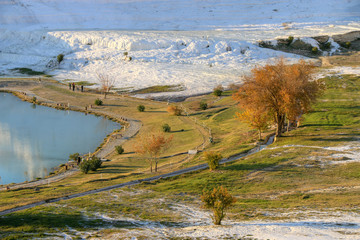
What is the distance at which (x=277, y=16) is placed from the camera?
352 ft

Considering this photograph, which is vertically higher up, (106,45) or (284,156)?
(106,45)

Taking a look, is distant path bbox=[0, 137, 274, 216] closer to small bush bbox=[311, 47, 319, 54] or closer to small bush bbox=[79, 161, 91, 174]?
small bush bbox=[79, 161, 91, 174]

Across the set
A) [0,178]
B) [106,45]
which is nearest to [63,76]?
[106,45]

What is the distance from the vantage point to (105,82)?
67625 mm

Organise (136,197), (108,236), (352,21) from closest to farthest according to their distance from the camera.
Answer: (108,236), (136,197), (352,21)

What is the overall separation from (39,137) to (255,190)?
28.5 metres

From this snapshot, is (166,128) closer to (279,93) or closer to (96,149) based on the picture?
(96,149)

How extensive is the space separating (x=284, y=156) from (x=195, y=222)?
13.2 meters

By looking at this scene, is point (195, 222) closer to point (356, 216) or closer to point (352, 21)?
point (356, 216)

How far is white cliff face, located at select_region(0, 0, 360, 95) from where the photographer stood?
2881 inches

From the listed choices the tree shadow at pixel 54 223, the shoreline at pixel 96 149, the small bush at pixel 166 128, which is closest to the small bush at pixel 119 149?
the shoreline at pixel 96 149

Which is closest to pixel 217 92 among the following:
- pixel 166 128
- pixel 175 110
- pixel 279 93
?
pixel 175 110

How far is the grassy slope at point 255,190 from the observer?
19891 millimetres

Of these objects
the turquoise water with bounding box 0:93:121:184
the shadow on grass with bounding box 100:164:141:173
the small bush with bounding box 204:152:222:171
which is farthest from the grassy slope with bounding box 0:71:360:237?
the turquoise water with bounding box 0:93:121:184
